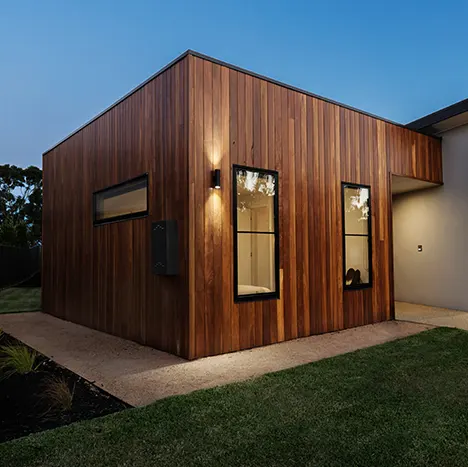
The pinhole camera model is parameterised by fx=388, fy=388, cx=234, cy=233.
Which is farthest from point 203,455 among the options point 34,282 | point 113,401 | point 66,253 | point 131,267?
point 34,282

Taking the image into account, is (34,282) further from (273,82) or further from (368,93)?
(368,93)

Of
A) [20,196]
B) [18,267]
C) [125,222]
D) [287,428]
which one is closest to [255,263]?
Result: [125,222]

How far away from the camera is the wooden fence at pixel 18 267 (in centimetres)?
1259

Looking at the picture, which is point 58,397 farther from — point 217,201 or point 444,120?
point 444,120

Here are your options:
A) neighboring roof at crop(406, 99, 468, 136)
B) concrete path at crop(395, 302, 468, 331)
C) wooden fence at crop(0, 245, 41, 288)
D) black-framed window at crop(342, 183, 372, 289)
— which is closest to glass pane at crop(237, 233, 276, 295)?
black-framed window at crop(342, 183, 372, 289)

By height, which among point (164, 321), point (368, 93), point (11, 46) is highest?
point (11, 46)

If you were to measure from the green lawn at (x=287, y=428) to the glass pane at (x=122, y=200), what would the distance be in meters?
2.67

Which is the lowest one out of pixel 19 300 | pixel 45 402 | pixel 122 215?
pixel 19 300

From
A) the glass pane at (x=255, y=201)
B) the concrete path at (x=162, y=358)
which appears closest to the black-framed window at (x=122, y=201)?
the glass pane at (x=255, y=201)

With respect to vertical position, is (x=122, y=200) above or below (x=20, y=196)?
below

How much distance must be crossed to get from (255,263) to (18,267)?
42.3 ft

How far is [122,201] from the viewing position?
17.2 feet

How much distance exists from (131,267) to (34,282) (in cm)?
1085

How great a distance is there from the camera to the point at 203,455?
1.99 metres
